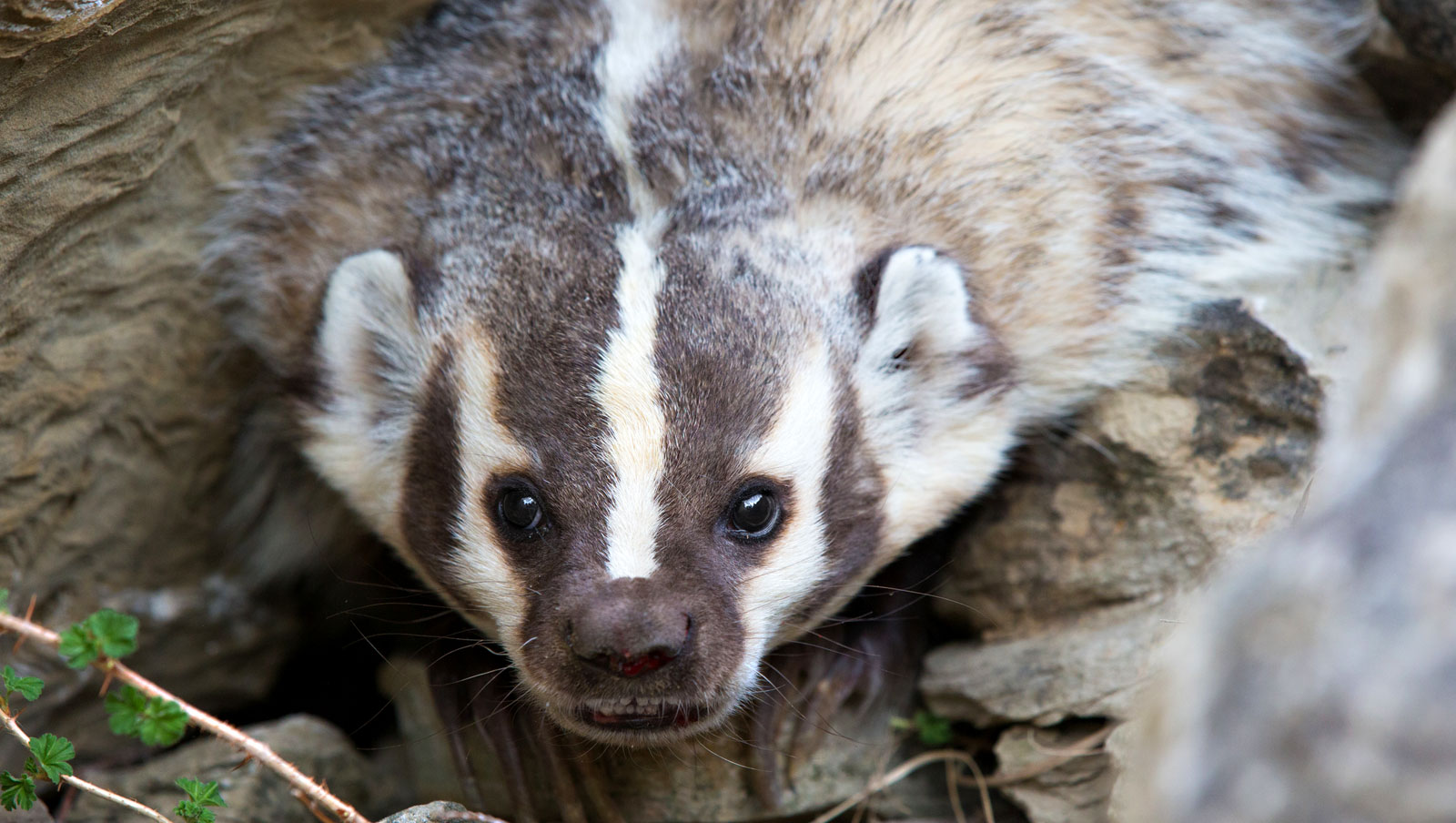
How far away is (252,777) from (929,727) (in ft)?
4.02

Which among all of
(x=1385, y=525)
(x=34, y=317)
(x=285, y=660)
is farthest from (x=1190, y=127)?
(x=285, y=660)

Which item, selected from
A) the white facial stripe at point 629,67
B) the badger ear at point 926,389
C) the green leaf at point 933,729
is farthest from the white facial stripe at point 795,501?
the green leaf at point 933,729

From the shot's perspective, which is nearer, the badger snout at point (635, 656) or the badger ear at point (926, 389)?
the badger snout at point (635, 656)

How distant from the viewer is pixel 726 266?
1.94 m

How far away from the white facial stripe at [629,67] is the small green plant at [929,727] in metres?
1.06

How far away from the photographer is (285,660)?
292 centimetres

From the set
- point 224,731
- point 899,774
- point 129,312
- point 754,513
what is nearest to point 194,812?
point 224,731

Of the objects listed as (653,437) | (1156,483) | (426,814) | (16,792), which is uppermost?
A: (653,437)

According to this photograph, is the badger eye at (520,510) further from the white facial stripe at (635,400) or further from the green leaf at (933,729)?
the green leaf at (933,729)

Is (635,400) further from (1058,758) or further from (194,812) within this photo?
(1058,758)

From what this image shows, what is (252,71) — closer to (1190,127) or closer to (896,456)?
(896,456)

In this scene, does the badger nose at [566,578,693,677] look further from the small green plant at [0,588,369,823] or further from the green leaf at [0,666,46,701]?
the green leaf at [0,666,46,701]

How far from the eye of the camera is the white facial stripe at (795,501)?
1.84 metres

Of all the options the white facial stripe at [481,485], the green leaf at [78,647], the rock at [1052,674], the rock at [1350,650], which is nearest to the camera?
the rock at [1350,650]
